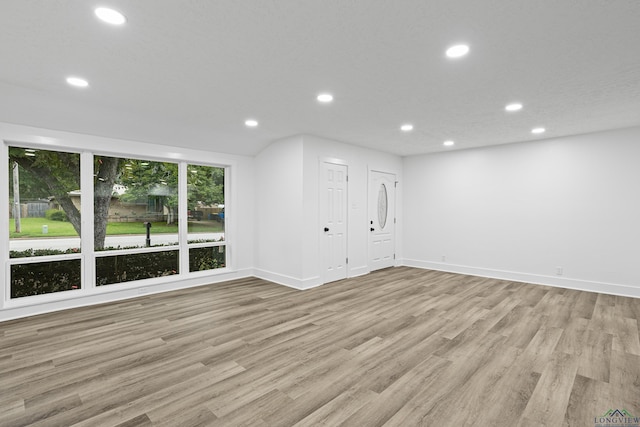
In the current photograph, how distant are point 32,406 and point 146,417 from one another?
2.79ft

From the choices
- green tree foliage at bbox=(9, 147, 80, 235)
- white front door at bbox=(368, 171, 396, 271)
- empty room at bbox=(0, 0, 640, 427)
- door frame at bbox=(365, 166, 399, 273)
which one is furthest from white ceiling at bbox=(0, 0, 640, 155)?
white front door at bbox=(368, 171, 396, 271)

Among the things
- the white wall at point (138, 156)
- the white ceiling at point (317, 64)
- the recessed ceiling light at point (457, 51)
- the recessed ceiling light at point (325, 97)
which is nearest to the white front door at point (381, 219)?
the white ceiling at point (317, 64)

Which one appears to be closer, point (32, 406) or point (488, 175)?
point (32, 406)

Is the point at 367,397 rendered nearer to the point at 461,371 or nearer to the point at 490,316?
the point at 461,371

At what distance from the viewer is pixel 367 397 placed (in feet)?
7.29

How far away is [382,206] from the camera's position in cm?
702

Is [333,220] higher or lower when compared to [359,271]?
higher

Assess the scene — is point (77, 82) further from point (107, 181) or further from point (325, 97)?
point (325, 97)

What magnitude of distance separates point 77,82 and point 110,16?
154cm

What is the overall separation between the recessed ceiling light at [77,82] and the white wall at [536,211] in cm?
615

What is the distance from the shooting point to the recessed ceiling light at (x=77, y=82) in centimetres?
309

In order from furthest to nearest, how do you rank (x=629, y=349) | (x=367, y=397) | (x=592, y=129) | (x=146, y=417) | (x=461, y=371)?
(x=592, y=129), (x=629, y=349), (x=461, y=371), (x=367, y=397), (x=146, y=417)

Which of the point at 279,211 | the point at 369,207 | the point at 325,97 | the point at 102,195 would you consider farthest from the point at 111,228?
the point at 369,207

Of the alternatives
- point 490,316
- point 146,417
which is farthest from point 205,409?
point 490,316
